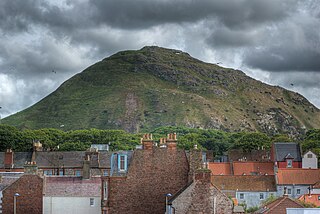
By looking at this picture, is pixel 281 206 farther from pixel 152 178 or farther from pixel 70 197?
pixel 70 197

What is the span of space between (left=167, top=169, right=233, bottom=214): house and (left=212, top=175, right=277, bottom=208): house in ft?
165

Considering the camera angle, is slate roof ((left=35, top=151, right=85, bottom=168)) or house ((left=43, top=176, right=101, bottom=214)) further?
slate roof ((left=35, top=151, right=85, bottom=168))

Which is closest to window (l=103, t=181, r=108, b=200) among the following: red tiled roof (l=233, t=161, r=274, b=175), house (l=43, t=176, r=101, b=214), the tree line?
house (l=43, t=176, r=101, b=214)

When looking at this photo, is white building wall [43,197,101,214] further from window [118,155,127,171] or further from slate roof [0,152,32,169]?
slate roof [0,152,32,169]

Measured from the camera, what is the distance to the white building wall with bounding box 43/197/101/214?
61.2 m

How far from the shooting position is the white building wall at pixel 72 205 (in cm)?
6119

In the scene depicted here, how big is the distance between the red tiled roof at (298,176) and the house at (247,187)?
10.4ft

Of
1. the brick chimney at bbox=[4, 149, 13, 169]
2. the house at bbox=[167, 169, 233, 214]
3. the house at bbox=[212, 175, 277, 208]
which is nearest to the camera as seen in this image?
the house at bbox=[167, 169, 233, 214]

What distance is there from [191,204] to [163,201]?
442 centimetres

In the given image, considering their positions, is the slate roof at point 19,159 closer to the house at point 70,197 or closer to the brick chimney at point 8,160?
the brick chimney at point 8,160

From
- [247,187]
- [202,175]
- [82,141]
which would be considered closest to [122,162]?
[202,175]

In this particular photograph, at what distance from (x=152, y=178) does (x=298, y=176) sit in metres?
59.4

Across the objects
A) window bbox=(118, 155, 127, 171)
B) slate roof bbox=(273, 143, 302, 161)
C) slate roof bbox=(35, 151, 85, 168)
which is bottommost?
window bbox=(118, 155, 127, 171)

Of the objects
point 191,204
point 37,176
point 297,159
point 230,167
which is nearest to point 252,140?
point 297,159
